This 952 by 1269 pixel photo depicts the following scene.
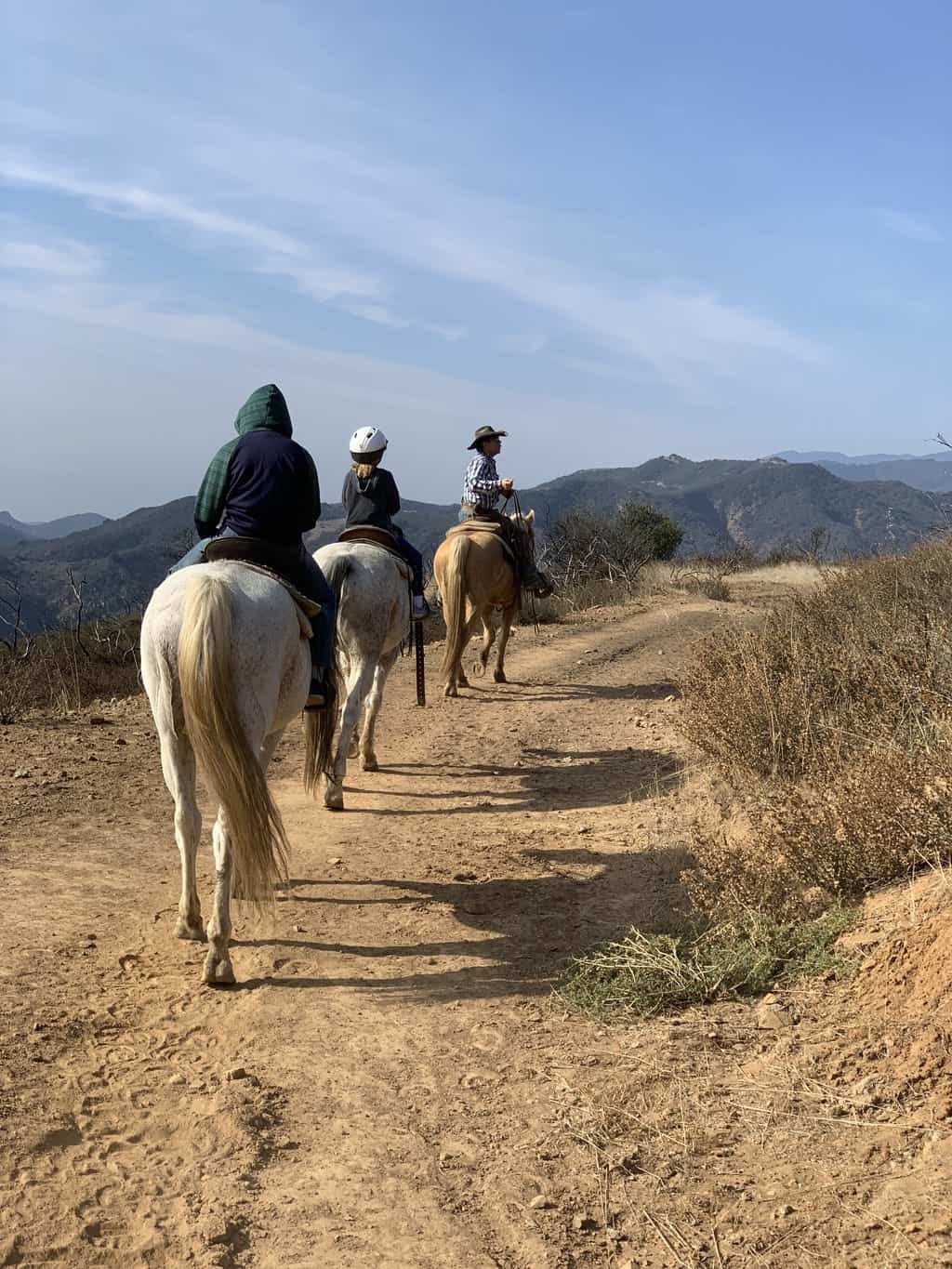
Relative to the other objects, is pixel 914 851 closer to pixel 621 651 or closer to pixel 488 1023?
pixel 488 1023

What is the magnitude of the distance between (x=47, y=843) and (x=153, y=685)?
2.33 meters

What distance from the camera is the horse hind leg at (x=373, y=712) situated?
820 cm

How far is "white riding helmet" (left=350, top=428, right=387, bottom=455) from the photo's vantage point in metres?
7.97

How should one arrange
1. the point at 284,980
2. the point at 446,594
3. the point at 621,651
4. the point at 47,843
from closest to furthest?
the point at 284,980
the point at 47,843
the point at 446,594
the point at 621,651

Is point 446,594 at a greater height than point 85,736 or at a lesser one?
greater

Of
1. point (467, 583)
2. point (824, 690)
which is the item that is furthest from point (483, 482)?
point (824, 690)

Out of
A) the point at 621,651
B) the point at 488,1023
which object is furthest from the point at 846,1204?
the point at 621,651

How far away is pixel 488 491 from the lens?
11.6 metres

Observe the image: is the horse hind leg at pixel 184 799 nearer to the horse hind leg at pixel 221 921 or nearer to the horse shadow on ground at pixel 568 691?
the horse hind leg at pixel 221 921

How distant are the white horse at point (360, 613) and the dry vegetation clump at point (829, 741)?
245 cm

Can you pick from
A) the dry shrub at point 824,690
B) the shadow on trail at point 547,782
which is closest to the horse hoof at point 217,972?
Result: the shadow on trail at point 547,782

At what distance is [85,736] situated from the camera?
343 inches

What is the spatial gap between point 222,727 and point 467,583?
255 inches

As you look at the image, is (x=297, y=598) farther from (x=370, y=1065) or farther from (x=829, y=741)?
(x=829, y=741)
